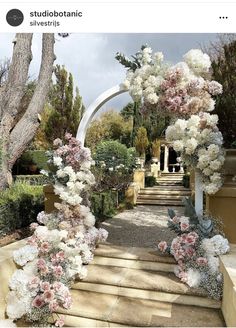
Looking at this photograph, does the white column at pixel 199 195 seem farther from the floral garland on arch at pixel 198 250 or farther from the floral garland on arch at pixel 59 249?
the floral garland on arch at pixel 59 249

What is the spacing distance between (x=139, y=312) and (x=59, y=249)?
1.27 metres

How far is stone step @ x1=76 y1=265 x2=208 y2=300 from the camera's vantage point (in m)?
3.79

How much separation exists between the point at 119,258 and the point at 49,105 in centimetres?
1615

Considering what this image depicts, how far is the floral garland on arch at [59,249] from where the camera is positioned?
3777mm

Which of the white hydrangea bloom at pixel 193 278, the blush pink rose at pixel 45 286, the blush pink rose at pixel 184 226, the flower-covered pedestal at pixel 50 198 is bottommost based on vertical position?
the blush pink rose at pixel 45 286

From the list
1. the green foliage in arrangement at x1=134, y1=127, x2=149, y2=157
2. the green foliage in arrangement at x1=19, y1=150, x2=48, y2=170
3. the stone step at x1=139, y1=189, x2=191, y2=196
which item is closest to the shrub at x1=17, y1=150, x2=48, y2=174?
the green foliage in arrangement at x1=19, y1=150, x2=48, y2=170

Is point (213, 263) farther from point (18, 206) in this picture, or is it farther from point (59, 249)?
point (18, 206)

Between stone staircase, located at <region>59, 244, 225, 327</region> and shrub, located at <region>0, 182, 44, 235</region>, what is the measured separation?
2.20 metres

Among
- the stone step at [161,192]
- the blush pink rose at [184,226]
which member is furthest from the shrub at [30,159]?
the blush pink rose at [184,226]

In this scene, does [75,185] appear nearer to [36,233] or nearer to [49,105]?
[36,233]

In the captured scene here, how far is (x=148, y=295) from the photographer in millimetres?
3859

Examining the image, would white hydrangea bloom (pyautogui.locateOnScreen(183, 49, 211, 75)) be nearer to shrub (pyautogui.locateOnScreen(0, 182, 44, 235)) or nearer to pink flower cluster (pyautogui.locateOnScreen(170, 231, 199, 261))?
pink flower cluster (pyautogui.locateOnScreen(170, 231, 199, 261))

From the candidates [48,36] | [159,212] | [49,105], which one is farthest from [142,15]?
[49,105]

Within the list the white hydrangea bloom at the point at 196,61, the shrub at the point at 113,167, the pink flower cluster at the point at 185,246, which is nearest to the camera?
the pink flower cluster at the point at 185,246
